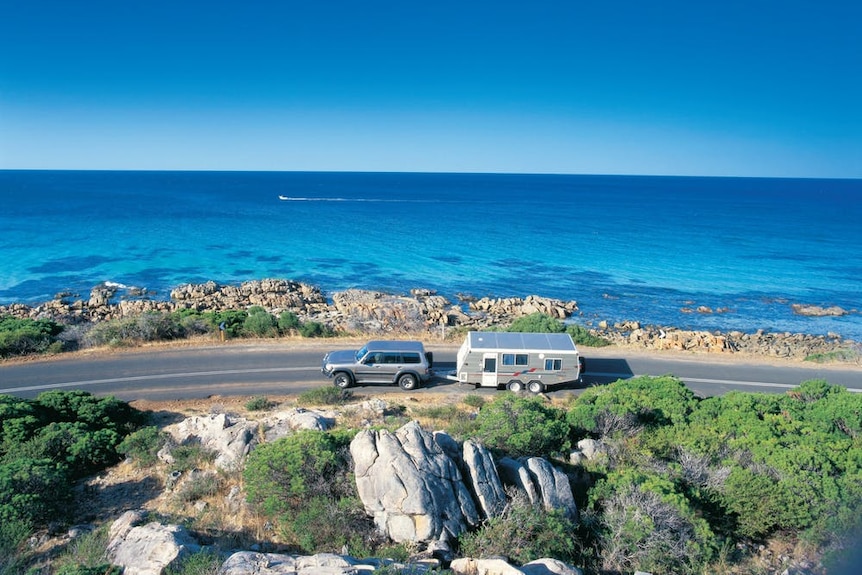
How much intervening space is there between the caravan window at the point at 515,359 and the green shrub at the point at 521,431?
5282 mm

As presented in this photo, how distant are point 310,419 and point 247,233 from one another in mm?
68575

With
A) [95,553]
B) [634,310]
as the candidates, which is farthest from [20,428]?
[634,310]

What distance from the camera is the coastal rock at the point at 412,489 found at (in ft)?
33.0

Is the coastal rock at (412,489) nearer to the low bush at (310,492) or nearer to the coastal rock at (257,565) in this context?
the low bush at (310,492)

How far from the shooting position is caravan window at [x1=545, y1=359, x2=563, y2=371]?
20.8 m

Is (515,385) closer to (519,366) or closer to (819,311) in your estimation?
(519,366)

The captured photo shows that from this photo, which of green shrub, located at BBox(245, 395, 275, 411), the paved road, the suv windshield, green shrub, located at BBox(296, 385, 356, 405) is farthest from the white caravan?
green shrub, located at BBox(245, 395, 275, 411)

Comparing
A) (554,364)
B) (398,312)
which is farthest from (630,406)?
(398,312)

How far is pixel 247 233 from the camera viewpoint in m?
79.3

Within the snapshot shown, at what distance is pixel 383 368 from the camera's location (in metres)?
21.0

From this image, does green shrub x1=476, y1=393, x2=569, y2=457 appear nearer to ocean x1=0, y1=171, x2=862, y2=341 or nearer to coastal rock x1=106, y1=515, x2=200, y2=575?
coastal rock x1=106, y1=515, x2=200, y2=575

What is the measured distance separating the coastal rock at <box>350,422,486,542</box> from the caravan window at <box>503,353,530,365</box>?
9.84m

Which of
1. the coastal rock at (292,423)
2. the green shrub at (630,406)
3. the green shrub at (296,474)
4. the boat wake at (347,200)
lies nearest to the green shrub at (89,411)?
the coastal rock at (292,423)

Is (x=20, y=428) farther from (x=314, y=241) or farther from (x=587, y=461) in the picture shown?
(x=314, y=241)
